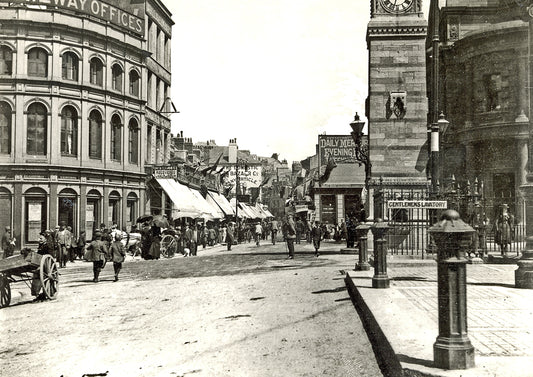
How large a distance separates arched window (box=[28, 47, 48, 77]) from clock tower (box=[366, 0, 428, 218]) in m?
16.0

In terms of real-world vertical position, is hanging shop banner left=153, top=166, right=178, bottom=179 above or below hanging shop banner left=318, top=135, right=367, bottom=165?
below

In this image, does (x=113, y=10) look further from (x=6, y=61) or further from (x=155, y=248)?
(x=155, y=248)

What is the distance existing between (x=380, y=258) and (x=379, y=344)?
12.2 feet

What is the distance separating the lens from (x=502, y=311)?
773 centimetres

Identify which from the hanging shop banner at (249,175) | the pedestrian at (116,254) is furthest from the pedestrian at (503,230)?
the hanging shop banner at (249,175)

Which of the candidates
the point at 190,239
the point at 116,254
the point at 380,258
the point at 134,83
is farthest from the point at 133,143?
the point at 380,258

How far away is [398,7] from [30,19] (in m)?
17.1

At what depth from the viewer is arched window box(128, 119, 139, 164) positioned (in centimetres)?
3186

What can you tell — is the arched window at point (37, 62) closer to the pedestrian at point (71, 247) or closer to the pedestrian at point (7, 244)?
the pedestrian at point (7, 244)

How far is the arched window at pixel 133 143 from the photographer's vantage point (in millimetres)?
31859

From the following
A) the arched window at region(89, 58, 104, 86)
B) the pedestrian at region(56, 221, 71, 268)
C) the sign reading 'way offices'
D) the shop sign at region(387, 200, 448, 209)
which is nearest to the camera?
the shop sign at region(387, 200, 448, 209)

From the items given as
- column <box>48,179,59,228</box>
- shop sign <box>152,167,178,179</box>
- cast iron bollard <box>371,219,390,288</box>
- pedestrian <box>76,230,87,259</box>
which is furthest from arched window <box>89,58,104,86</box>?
cast iron bollard <box>371,219,390,288</box>

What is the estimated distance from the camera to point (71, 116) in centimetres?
2789

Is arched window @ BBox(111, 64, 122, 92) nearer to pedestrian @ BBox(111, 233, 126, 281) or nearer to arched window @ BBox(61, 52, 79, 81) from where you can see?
arched window @ BBox(61, 52, 79, 81)
